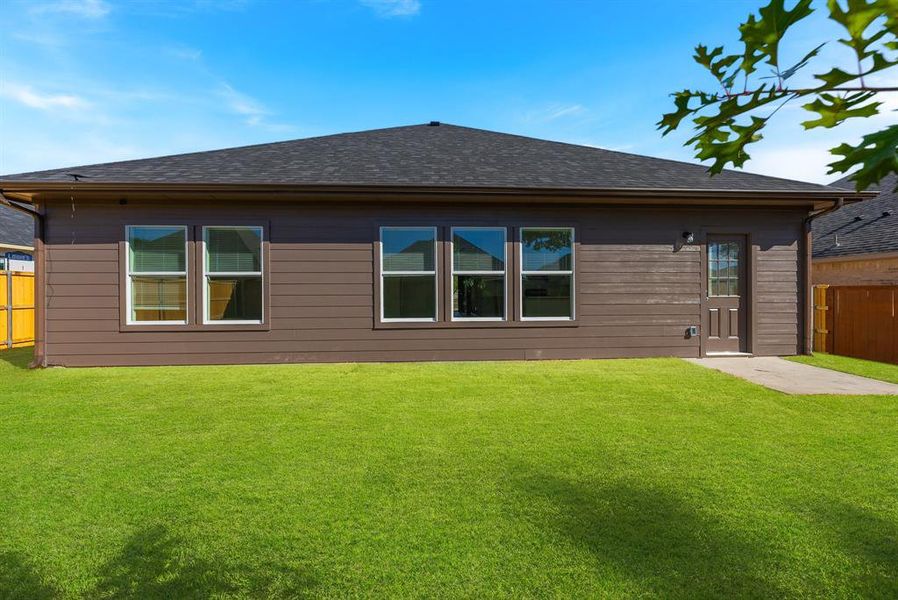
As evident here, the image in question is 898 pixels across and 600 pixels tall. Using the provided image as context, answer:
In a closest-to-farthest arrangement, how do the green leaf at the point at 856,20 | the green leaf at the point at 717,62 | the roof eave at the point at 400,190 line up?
the green leaf at the point at 856,20 < the green leaf at the point at 717,62 < the roof eave at the point at 400,190

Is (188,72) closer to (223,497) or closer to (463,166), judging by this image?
(463,166)

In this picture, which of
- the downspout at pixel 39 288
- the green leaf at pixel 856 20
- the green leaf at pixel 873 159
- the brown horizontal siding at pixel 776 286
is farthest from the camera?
the brown horizontal siding at pixel 776 286

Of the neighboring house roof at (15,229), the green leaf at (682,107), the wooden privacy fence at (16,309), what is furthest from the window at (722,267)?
the neighboring house roof at (15,229)

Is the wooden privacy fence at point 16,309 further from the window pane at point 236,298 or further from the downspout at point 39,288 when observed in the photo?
the window pane at point 236,298

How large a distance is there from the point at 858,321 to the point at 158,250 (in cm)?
1226

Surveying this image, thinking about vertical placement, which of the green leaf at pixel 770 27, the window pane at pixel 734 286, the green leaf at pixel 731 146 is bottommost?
the window pane at pixel 734 286

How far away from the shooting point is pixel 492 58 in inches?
557

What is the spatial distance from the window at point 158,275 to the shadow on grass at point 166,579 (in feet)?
18.5

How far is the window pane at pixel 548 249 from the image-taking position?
7.54 metres

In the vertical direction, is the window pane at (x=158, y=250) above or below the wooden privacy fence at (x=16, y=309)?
above

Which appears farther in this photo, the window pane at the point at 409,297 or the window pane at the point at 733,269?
the window pane at the point at 733,269

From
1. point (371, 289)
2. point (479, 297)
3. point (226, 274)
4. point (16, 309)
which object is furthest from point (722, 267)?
point (16, 309)

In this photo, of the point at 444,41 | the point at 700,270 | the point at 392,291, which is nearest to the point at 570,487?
the point at 392,291

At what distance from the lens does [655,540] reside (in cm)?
222
